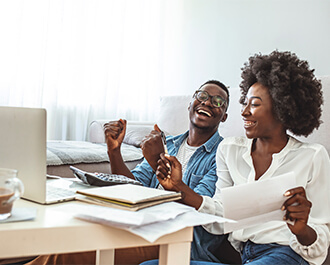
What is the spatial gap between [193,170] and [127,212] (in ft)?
2.34

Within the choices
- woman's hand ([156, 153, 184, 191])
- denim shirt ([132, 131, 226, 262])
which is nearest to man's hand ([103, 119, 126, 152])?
denim shirt ([132, 131, 226, 262])

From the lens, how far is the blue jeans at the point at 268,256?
101 cm

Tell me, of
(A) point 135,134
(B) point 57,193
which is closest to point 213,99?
(B) point 57,193

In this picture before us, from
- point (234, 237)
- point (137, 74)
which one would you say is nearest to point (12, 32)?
point (137, 74)

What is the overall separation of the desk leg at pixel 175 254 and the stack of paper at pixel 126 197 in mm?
88

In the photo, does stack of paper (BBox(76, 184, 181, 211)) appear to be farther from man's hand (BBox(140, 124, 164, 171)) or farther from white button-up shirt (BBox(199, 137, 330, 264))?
man's hand (BBox(140, 124, 164, 171))

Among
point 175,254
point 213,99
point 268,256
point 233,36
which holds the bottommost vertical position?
point 268,256

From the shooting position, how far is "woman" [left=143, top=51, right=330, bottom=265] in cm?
104

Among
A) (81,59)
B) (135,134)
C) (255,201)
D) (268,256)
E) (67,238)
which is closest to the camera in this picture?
(67,238)

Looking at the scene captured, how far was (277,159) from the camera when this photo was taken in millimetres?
1163

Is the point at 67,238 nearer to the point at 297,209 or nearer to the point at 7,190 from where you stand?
the point at 7,190

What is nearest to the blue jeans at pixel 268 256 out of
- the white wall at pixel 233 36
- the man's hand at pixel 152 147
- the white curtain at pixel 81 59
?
the man's hand at pixel 152 147

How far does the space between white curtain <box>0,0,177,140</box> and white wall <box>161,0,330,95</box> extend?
179 mm

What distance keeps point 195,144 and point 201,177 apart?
0.18m
